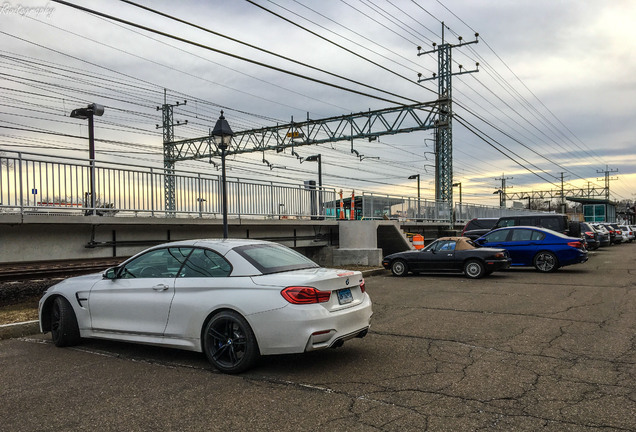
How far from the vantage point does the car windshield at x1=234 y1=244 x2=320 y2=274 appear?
5793mm

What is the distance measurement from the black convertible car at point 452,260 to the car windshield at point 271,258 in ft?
32.2

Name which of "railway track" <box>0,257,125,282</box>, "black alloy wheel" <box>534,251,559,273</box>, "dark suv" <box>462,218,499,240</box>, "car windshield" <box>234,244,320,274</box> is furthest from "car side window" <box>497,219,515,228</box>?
"car windshield" <box>234,244,320,274</box>

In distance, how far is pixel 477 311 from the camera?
9.20 metres

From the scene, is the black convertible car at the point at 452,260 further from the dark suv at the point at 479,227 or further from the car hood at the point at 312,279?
the car hood at the point at 312,279

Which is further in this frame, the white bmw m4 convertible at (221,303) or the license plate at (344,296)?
the license plate at (344,296)

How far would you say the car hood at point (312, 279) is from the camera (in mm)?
5371

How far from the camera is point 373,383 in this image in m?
5.04

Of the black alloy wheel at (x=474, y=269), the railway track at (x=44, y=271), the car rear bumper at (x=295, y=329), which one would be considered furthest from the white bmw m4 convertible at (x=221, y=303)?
the black alloy wheel at (x=474, y=269)

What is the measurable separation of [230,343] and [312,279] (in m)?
1.09

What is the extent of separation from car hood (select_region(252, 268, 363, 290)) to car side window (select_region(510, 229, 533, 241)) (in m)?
12.8

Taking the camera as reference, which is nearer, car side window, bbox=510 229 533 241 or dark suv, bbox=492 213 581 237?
car side window, bbox=510 229 533 241

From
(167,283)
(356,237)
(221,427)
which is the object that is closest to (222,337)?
(167,283)

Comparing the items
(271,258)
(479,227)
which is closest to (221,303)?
(271,258)

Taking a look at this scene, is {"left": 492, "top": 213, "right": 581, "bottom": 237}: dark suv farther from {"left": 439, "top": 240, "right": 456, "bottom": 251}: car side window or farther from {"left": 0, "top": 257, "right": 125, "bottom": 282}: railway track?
{"left": 0, "top": 257, "right": 125, "bottom": 282}: railway track
